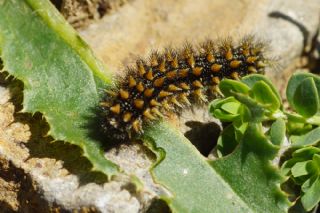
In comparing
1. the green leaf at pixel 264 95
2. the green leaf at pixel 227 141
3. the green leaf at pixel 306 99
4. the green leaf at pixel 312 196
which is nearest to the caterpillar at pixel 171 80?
the green leaf at pixel 227 141

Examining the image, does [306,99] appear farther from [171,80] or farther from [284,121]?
[171,80]

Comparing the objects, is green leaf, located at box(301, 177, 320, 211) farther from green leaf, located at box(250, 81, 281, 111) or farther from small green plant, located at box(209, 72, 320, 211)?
green leaf, located at box(250, 81, 281, 111)

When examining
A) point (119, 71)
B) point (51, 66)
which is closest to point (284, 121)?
point (119, 71)

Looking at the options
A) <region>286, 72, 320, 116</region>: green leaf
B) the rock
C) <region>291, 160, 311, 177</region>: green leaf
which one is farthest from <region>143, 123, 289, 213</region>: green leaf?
<region>286, 72, 320, 116</region>: green leaf

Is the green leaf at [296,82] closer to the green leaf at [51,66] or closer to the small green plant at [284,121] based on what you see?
the small green plant at [284,121]

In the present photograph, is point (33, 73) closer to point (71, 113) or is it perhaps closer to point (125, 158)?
point (71, 113)

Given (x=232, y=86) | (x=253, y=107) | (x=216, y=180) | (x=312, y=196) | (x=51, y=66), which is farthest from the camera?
(x=51, y=66)

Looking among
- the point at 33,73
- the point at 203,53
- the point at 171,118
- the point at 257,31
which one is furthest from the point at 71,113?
the point at 257,31
